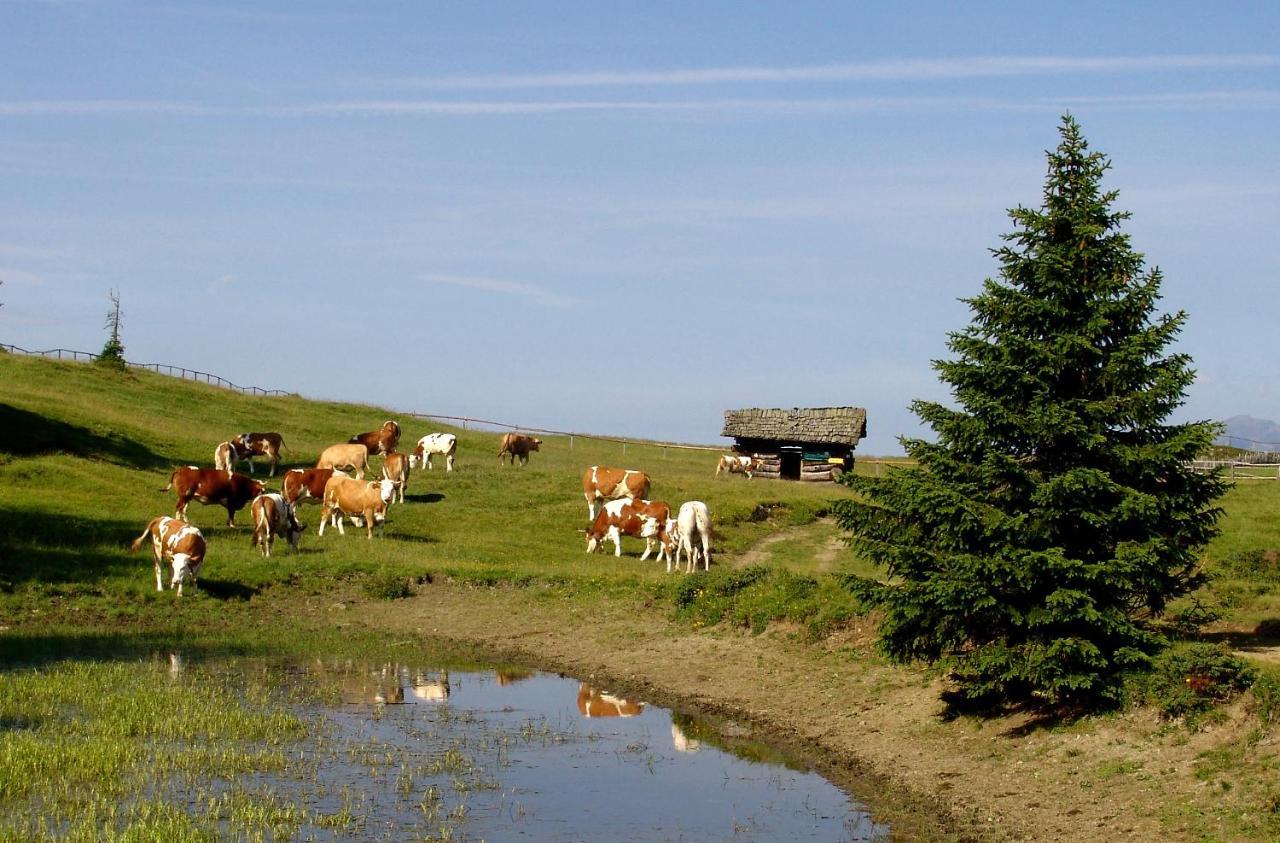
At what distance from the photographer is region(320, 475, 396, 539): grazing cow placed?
114 feet

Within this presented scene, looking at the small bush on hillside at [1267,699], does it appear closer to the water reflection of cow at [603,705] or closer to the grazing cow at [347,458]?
the water reflection of cow at [603,705]

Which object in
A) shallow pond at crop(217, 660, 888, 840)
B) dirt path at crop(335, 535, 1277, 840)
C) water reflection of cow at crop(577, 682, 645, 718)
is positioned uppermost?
dirt path at crop(335, 535, 1277, 840)

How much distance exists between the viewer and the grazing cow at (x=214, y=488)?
1346 inches

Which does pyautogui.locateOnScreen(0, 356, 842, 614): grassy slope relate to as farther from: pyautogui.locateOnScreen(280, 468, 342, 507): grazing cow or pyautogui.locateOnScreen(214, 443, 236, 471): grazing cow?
pyautogui.locateOnScreen(214, 443, 236, 471): grazing cow

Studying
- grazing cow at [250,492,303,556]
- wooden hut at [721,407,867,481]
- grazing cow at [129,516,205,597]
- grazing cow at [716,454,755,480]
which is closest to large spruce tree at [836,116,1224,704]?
grazing cow at [129,516,205,597]

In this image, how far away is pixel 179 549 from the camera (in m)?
26.8

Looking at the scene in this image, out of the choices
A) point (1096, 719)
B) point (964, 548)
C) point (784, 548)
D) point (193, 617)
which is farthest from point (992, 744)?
point (784, 548)

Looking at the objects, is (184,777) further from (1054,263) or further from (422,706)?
(1054,263)

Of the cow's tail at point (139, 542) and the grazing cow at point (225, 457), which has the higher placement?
the grazing cow at point (225, 457)

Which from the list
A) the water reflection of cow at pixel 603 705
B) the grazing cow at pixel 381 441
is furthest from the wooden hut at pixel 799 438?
the water reflection of cow at pixel 603 705

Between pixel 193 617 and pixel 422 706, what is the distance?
8.86m

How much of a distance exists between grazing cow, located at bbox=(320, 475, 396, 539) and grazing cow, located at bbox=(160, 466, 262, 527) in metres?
1.87

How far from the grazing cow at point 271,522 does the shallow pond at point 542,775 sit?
1024cm

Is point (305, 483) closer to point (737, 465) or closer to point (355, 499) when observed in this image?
point (355, 499)
